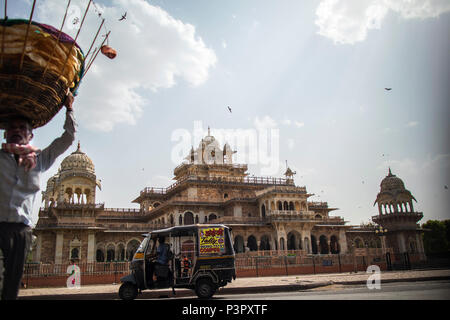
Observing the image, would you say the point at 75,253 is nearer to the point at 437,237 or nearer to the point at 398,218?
the point at 398,218

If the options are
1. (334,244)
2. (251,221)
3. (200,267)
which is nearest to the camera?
(200,267)

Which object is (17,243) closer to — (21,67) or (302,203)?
(21,67)

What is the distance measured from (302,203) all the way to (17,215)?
1497 inches

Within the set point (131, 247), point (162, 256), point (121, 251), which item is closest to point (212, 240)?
point (162, 256)

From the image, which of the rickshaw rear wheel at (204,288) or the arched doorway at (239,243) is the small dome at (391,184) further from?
the rickshaw rear wheel at (204,288)

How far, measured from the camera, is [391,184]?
46.8 metres

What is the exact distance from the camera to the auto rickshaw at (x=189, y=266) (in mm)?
10695

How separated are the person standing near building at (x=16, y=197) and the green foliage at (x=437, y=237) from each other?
5657 centimetres

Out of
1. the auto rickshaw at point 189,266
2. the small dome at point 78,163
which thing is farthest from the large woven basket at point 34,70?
the small dome at point 78,163

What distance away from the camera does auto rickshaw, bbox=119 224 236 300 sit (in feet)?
35.1

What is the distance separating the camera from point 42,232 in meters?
31.5

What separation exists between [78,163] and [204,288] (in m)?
29.1

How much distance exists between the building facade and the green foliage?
811cm
